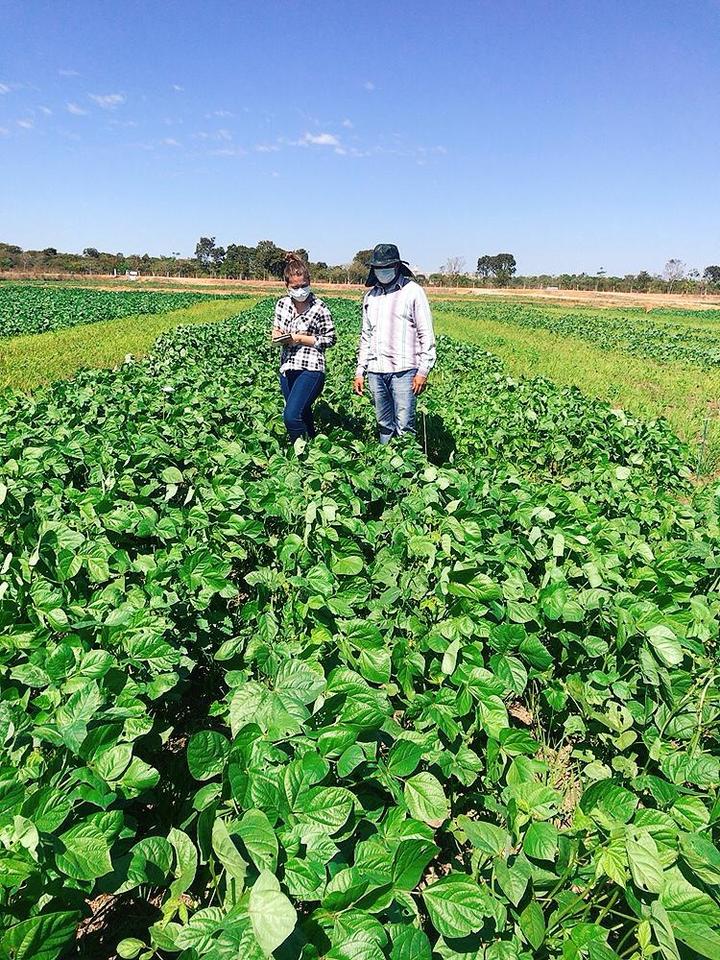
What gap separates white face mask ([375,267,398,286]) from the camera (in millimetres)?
5031

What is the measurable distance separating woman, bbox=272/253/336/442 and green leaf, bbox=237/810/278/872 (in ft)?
14.6

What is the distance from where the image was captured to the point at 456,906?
3.61 feet

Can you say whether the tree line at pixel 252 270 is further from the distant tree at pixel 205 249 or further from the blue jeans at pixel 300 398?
the blue jeans at pixel 300 398

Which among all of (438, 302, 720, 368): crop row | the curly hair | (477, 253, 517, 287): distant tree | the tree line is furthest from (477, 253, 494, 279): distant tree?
the curly hair

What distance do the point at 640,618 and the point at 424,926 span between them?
1.23 meters

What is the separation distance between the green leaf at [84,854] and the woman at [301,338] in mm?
4426

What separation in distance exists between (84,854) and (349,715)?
64 cm

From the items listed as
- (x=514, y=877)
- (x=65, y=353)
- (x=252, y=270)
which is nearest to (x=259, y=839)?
(x=514, y=877)

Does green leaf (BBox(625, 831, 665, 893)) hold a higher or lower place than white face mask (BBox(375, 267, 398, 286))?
lower

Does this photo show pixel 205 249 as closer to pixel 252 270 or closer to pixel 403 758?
pixel 252 270

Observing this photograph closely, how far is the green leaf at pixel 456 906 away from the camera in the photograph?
107cm

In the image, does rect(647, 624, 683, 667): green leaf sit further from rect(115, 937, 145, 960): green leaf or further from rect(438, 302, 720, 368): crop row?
rect(438, 302, 720, 368): crop row

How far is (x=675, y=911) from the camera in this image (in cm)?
111

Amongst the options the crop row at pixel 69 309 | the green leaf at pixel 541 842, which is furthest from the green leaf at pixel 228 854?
the crop row at pixel 69 309
